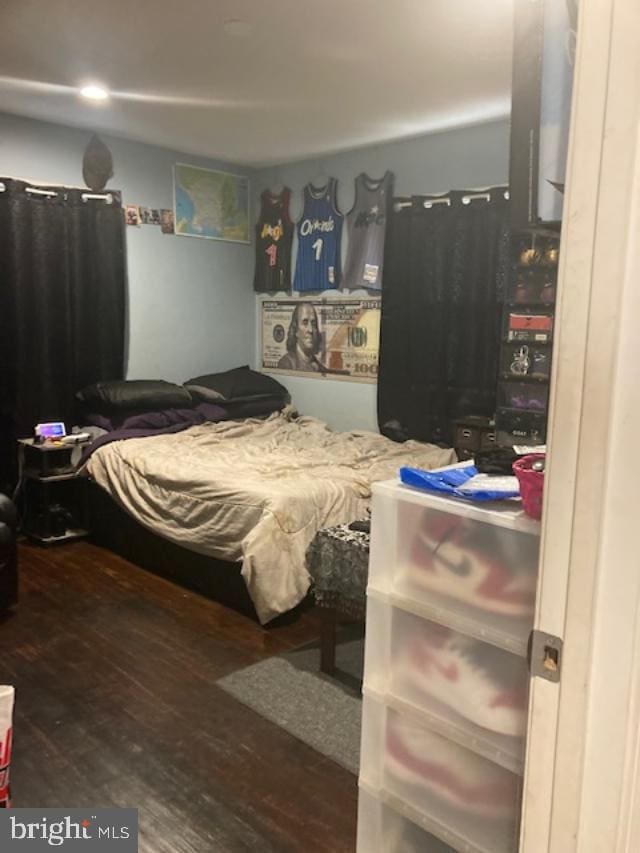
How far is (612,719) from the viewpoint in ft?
2.50

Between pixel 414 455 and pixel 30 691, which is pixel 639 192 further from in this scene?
pixel 414 455

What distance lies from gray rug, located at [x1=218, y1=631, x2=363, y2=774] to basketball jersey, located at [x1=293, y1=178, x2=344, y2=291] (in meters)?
2.77

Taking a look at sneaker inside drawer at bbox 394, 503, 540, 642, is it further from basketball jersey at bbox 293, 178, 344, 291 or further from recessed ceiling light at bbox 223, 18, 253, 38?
basketball jersey at bbox 293, 178, 344, 291

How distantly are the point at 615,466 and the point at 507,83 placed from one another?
305 centimetres

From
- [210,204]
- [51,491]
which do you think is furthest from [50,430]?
[210,204]

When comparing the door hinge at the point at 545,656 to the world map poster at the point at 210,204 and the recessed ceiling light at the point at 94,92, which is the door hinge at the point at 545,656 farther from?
the world map poster at the point at 210,204


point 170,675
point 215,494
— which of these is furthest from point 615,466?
point 215,494

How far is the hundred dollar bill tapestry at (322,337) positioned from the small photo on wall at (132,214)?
45.0 inches

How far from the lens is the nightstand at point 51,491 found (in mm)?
3900

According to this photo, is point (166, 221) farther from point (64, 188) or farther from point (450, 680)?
point (450, 680)

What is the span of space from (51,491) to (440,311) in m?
2.50

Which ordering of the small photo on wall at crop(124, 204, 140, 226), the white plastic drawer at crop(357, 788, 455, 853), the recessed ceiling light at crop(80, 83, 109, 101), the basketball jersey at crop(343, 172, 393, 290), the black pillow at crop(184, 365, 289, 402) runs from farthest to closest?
1. the black pillow at crop(184, 365, 289, 402)
2. the small photo on wall at crop(124, 204, 140, 226)
3. the basketball jersey at crop(343, 172, 393, 290)
4. the recessed ceiling light at crop(80, 83, 109, 101)
5. the white plastic drawer at crop(357, 788, 455, 853)

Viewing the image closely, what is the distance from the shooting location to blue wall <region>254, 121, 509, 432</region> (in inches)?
154

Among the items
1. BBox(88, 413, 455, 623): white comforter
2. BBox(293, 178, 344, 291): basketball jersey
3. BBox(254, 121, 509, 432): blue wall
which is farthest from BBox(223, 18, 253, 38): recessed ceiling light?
BBox(293, 178, 344, 291): basketball jersey
